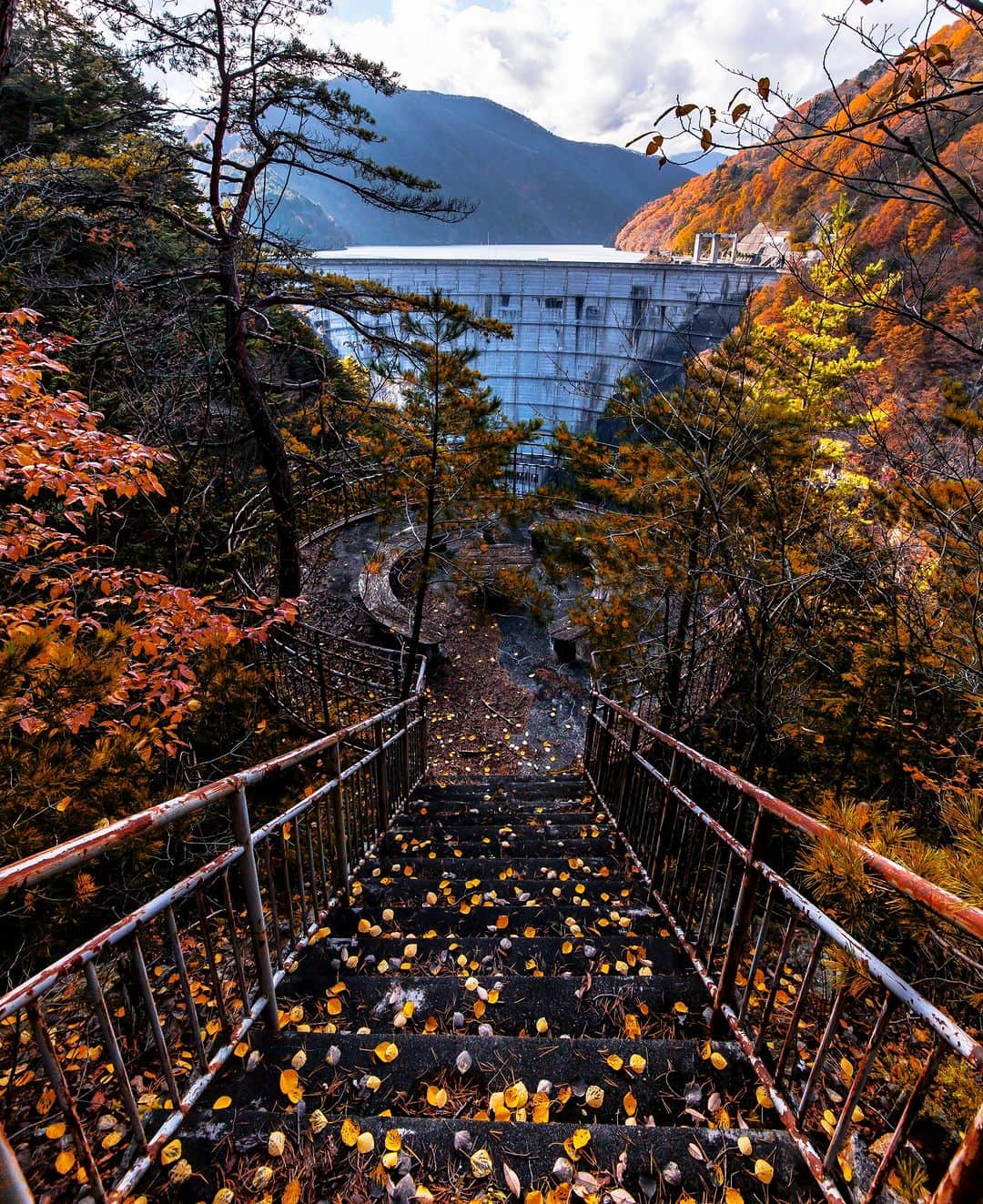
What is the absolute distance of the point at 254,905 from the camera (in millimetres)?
2135

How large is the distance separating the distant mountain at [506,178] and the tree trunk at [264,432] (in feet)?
300

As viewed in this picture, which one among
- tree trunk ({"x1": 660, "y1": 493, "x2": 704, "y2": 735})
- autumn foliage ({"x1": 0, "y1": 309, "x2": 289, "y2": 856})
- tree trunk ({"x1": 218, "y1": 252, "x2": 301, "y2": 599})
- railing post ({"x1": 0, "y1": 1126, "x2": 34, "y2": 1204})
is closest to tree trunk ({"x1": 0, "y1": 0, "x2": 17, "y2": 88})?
autumn foliage ({"x1": 0, "y1": 309, "x2": 289, "y2": 856})

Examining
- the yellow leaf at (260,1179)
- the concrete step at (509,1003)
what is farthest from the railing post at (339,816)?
the yellow leaf at (260,1179)

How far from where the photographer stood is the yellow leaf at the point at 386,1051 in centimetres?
204

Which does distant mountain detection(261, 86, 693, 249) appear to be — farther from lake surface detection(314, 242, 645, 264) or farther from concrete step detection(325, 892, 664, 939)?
concrete step detection(325, 892, 664, 939)

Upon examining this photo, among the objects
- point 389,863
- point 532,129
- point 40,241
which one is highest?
point 532,129

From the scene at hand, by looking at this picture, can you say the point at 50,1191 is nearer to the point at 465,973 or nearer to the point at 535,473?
the point at 465,973

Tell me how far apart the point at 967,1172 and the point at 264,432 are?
7.24m

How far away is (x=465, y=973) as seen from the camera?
2732 millimetres

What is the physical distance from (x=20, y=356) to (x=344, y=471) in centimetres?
349

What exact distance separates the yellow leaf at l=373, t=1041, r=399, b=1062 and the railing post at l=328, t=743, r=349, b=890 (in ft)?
4.10

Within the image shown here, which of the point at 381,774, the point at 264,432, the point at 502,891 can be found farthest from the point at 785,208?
the point at 502,891

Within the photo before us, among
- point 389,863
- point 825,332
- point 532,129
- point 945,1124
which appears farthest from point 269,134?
point 532,129

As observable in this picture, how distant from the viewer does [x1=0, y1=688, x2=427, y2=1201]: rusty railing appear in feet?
4.39
